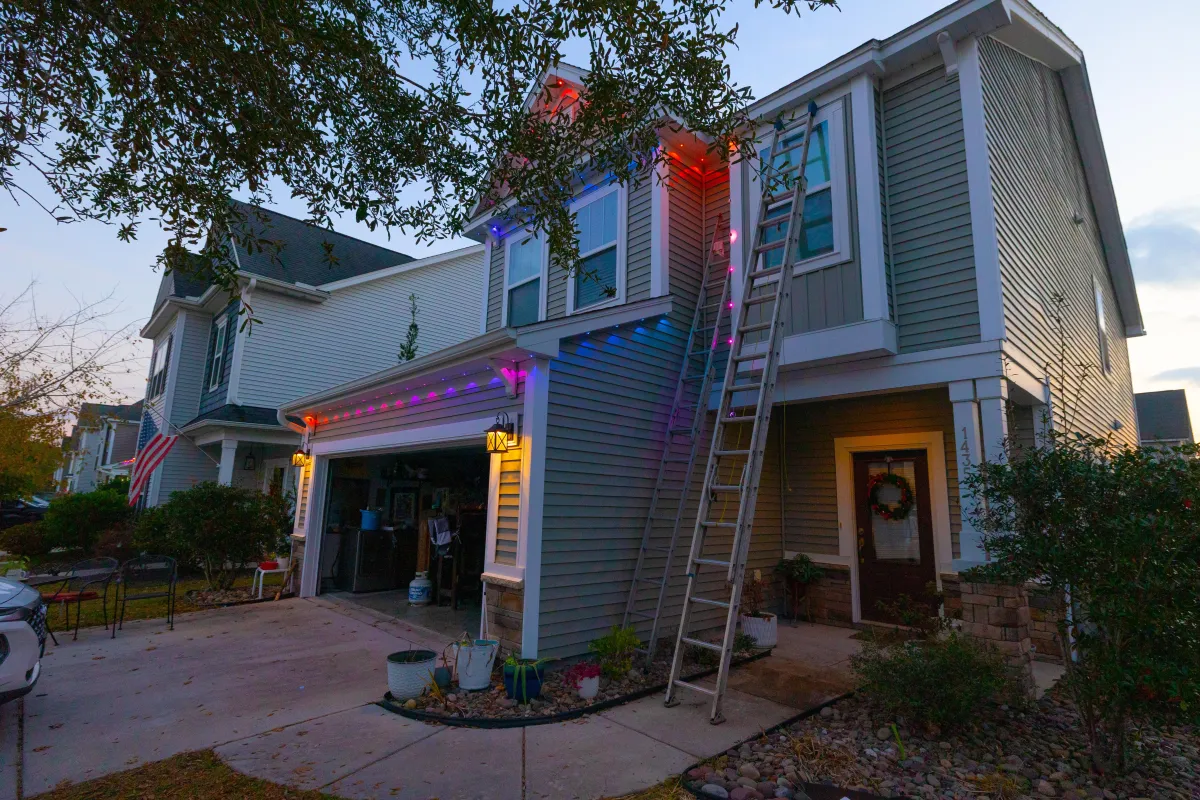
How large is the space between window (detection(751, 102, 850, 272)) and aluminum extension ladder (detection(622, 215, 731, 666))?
1.00m

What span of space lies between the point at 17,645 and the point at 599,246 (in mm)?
6954

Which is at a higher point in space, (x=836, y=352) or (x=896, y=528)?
(x=836, y=352)

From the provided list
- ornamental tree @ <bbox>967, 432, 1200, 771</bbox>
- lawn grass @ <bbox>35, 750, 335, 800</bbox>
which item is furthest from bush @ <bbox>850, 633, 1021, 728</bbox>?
lawn grass @ <bbox>35, 750, 335, 800</bbox>

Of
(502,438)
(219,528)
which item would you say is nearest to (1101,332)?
(502,438)

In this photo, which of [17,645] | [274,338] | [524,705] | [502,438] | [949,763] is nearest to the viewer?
[949,763]

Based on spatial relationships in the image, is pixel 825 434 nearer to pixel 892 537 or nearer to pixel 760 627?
pixel 892 537

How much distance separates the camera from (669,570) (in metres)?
6.56

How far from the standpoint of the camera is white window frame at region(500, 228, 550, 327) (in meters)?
9.09

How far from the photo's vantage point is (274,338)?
14.0 metres

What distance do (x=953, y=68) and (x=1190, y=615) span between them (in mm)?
5420

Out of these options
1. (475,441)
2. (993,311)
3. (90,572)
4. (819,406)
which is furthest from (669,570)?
(90,572)

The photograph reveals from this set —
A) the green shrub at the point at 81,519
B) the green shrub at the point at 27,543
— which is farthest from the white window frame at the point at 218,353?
the green shrub at the point at 27,543

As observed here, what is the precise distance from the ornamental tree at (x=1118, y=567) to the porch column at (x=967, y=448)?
107 cm

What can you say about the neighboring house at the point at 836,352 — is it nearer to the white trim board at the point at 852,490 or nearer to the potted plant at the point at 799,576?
the white trim board at the point at 852,490
